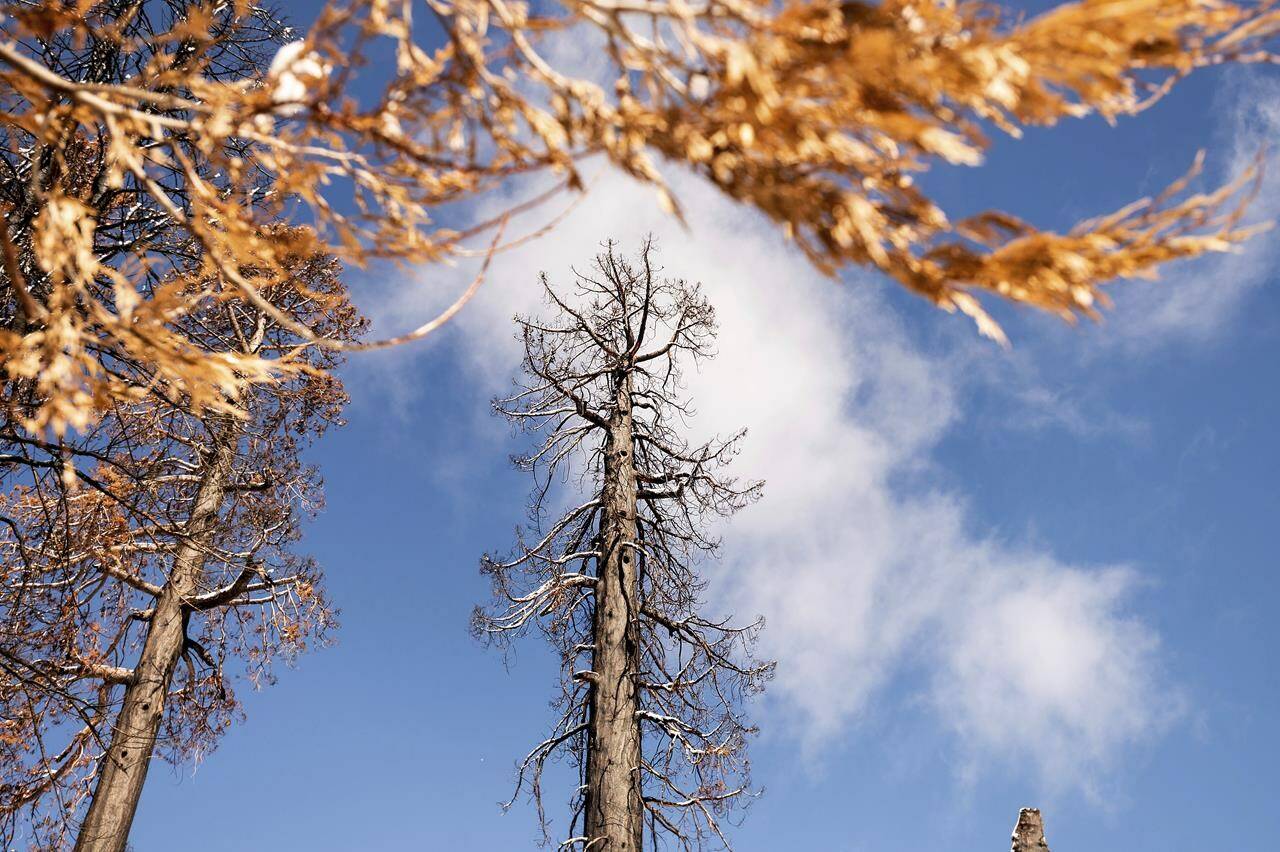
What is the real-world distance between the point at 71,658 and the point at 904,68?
822 cm

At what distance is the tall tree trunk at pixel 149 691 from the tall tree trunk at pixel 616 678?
3472 mm

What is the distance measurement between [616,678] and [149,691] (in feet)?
13.9

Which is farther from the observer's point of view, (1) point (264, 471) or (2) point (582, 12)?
(1) point (264, 471)

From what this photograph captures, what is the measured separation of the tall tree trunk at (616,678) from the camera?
699 centimetres

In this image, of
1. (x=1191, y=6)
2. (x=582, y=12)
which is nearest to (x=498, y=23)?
(x=582, y=12)

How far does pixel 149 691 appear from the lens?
7.70 meters

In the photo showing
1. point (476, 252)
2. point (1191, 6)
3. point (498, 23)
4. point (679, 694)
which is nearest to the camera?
point (1191, 6)

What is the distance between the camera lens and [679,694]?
8.31 meters

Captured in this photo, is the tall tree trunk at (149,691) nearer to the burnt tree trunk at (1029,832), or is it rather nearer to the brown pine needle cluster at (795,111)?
the brown pine needle cluster at (795,111)

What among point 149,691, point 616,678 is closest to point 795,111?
point 616,678

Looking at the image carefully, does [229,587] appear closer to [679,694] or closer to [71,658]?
[71,658]

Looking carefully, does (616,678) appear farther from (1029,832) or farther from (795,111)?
(795,111)

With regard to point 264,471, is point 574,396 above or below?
above

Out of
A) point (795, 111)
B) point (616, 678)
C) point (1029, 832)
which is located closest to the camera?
point (795, 111)
